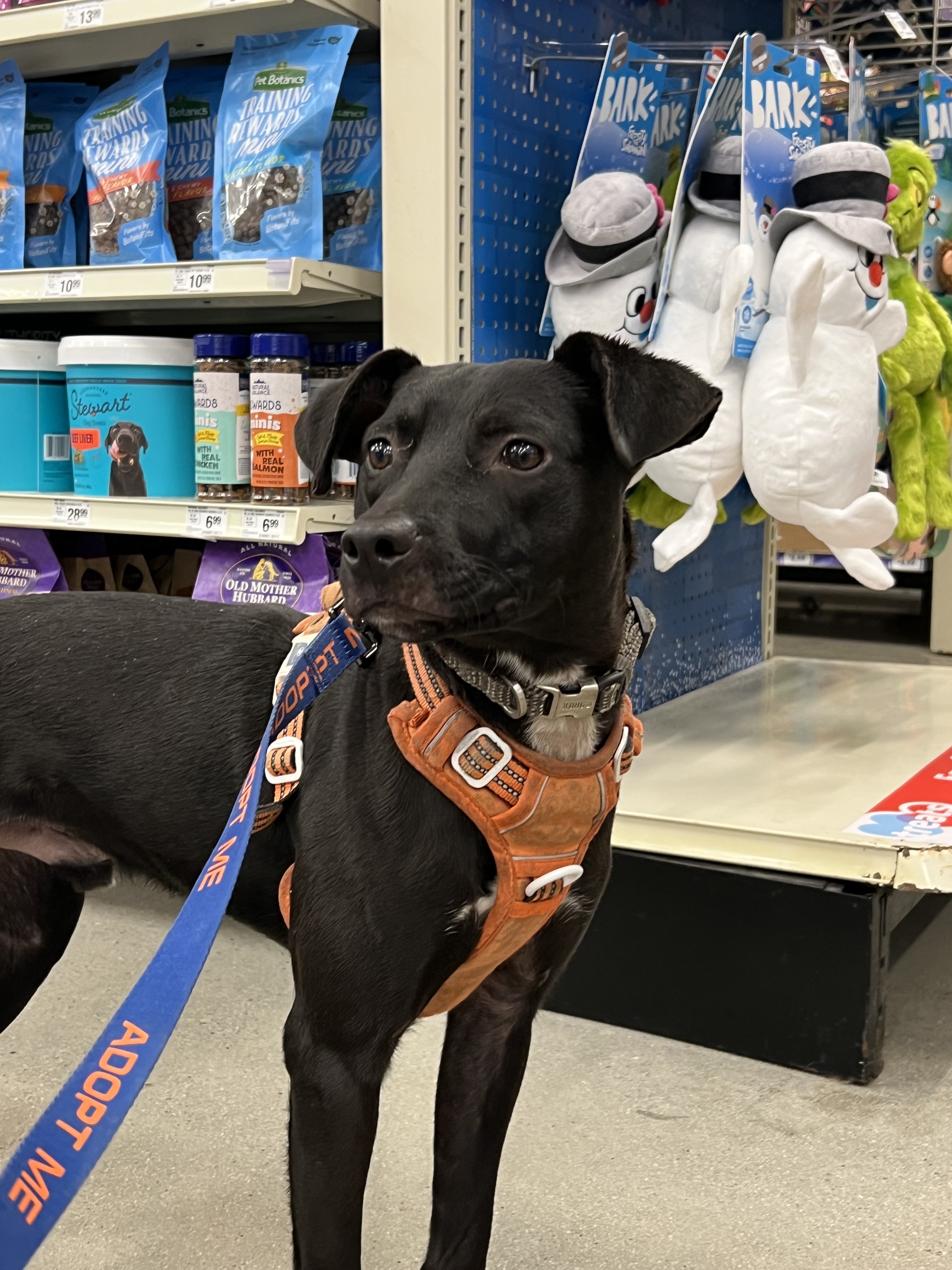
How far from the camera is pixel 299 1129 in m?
1.14

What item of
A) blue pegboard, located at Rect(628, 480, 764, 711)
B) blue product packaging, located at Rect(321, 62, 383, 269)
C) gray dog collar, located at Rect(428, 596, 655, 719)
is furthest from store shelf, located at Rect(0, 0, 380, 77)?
gray dog collar, located at Rect(428, 596, 655, 719)

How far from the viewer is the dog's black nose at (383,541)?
0.96 meters

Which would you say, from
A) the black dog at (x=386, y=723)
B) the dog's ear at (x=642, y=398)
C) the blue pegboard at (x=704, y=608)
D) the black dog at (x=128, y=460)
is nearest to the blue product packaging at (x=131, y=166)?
the black dog at (x=128, y=460)

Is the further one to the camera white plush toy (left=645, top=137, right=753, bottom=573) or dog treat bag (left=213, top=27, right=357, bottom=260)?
dog treat bag (left=213, top=27, right=357, bottom=260)

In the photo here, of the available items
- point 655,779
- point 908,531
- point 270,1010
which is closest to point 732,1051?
point 655,779

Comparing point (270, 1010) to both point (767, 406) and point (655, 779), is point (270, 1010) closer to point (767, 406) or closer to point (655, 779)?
point (655, 779)

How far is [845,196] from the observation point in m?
1.94

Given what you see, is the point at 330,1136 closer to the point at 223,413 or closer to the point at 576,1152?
the point at 576,1152

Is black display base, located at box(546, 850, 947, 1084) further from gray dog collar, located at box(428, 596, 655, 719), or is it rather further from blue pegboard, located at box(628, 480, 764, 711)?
gray dog collar, located at box(428, 596, 655, 719)

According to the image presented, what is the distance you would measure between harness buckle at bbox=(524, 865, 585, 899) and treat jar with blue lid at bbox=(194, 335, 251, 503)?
1.30m

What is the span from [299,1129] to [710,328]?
1347 millimetres

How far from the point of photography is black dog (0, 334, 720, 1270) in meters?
1.05

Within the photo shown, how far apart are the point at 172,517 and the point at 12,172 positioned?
2.56 ft

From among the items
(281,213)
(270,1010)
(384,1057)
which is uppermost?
(281,213)
